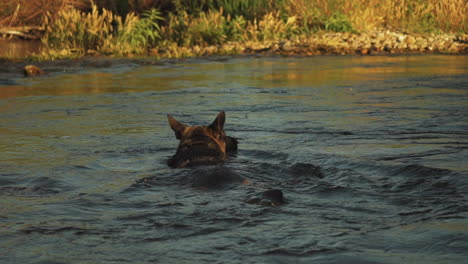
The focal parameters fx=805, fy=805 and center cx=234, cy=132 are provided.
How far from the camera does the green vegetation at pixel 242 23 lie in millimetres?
25094

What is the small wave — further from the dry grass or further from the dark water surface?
the dry grass

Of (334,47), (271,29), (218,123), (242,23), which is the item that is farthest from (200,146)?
(242,23)

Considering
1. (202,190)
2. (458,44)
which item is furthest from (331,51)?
(202,190)

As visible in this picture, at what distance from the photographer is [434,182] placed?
19.5 feet

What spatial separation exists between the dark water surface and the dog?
5.6 inches

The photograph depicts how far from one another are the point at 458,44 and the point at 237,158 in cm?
1937

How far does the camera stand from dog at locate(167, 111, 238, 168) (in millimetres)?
6621

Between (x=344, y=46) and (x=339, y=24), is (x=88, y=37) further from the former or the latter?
(x=339, y=24)

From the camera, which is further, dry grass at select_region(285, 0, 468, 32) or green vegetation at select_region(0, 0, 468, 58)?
dry grass at select_region(285, 0, 468, 32)

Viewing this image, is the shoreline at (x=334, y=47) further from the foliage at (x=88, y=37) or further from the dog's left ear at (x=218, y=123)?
the dog's left ear at (x=218, y=123)

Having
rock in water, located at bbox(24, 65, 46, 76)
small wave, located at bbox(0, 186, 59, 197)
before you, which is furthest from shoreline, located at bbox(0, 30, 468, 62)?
small wave, located at bbox(0, 186, 59, 197)

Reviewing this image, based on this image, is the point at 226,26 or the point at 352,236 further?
the point at 226,26

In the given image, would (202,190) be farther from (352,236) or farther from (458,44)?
(458,44)

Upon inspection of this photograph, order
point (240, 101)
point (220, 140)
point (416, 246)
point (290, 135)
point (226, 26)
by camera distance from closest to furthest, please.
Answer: point (416, 246)
point (220, 140)
point (290, 135)
point (240, 101)
point (226, 26)
